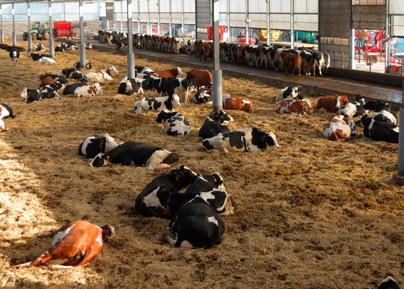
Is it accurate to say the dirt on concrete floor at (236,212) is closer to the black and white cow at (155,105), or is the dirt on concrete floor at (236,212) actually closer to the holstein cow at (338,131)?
the holstein cow at (338,131)

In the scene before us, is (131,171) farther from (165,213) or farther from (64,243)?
(64,243)

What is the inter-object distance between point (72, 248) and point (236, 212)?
2478 mm

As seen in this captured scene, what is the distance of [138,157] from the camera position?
10.3 m

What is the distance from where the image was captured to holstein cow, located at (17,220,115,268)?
6.34 meters

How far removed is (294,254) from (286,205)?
1.67 metres

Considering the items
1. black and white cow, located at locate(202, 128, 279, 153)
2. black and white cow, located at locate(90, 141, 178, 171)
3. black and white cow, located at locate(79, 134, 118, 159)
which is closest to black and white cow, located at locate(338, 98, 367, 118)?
black and white cow, located at locate(202, 128, 279, 153)

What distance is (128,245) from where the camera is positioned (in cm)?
Answer: 697

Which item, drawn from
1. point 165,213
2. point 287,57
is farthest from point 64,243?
point 287,57

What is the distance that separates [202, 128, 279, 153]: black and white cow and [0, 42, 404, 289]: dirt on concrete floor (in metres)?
0.18

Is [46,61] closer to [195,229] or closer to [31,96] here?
[31,96]

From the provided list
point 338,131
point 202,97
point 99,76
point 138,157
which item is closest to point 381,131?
point 338,131

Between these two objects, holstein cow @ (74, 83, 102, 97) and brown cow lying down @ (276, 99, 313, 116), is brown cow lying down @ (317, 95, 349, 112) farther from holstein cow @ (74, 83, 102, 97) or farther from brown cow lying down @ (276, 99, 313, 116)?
holstein cow @ (74, 83, 102, 97)

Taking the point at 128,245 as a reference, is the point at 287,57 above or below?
above

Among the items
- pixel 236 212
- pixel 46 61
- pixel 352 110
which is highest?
pixel 46 61
